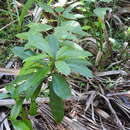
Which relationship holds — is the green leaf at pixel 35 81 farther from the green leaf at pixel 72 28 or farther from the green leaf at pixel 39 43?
the green leaf at pixel 72 28

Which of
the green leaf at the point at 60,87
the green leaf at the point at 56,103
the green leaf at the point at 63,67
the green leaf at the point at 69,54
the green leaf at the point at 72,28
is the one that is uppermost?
the green leaf at the point at 72,28

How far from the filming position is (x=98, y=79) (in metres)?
1.74

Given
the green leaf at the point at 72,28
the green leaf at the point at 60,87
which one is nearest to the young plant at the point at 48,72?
the green leaf at the point at 60,87

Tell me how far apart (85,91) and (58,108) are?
42 centimetres

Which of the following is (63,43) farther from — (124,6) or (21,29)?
(124,6)

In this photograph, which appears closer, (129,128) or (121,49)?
(129,128)

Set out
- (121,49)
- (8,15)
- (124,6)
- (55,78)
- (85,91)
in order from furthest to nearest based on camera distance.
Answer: (124,6)
(8,15)
(121,49)
(85,91)
(55,78)

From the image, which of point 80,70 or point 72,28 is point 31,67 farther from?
point 72,28

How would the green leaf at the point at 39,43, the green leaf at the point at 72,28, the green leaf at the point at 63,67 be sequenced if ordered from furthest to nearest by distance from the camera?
the green leaf at the point at 72,28 < the green leaf at the point at 39,43 < the green leaf at the point at 63,67

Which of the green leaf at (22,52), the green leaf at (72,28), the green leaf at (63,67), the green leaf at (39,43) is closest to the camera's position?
the green leaf at (63,67)

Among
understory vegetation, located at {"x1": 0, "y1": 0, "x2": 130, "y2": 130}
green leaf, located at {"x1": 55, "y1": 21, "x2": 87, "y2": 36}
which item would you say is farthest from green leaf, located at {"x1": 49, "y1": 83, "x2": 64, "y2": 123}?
green leaf, located at {"x1": 55, "y1": 21, "x2": 87, "y2": 36}

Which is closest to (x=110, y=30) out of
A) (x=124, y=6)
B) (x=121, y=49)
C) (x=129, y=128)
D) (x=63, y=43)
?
(x=121, y=49)

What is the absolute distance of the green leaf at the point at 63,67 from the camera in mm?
1138

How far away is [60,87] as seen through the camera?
1.22 metres
